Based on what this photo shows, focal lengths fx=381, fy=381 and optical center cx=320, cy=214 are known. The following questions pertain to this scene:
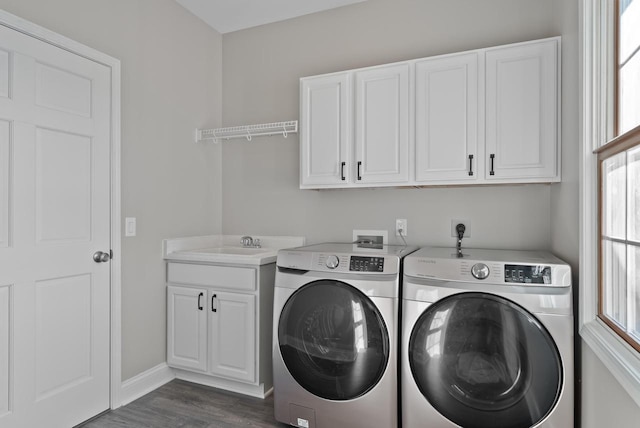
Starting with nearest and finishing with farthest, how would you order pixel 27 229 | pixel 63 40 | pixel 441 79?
pixel 27 229, pixel 63 40, pixel 441 79

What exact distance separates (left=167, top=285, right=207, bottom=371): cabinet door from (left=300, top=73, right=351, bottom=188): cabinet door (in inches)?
42.8

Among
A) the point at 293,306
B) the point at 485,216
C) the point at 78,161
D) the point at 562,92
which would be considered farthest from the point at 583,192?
the point at 78,161

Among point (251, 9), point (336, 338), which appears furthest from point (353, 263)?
point (251, 9)

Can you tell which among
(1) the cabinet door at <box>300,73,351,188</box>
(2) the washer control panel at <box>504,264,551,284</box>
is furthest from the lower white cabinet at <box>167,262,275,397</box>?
(2) the washer control panel at <box>504,264,551,284</box>

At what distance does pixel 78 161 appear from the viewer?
2.13 m

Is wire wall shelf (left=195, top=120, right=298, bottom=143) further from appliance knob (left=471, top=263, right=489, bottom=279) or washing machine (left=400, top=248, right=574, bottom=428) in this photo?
appliance knob (left=471, top=263, right=489, bottom=279)

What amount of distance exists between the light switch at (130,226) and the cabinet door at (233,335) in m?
0.65

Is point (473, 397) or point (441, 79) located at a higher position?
point (441, 79)

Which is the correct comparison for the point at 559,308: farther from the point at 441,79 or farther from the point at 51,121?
the point at 51,121

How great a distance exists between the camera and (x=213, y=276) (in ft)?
8.30

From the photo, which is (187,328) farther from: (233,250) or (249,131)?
(249,131)

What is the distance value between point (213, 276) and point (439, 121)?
67.8 inches

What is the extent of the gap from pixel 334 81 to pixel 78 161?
1.59 meters

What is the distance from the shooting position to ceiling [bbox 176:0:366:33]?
9.13ft
